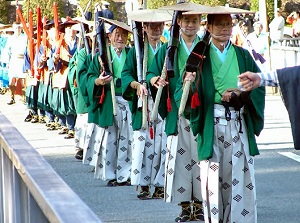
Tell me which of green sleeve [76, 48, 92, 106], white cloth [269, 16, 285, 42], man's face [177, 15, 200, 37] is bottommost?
white cloth [269, 16, 285, 42]

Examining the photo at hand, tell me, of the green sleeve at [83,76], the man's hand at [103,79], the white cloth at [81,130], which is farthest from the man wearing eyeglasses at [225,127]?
the white cloth at [81,130]

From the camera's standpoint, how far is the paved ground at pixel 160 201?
28.6ft

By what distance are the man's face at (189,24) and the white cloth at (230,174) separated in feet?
4.52

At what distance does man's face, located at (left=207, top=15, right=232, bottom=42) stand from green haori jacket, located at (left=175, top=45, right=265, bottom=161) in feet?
0.47

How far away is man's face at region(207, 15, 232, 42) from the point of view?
23.8 ft

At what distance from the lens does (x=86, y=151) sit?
11.8 metres

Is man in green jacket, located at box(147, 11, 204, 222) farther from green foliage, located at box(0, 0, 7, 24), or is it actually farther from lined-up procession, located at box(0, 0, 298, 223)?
green foliage, located at box(0, 0, 7, 24)

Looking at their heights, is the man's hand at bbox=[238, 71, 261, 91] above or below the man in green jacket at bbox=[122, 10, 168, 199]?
above

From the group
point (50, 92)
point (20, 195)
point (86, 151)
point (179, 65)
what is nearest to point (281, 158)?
point (86, 151)

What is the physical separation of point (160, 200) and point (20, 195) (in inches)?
210

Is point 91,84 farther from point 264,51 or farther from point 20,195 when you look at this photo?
point 264,51

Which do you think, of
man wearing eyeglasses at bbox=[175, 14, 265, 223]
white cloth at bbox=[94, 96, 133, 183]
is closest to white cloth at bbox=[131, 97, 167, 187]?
white cloth at bbox=[94, 96, 133, 183]

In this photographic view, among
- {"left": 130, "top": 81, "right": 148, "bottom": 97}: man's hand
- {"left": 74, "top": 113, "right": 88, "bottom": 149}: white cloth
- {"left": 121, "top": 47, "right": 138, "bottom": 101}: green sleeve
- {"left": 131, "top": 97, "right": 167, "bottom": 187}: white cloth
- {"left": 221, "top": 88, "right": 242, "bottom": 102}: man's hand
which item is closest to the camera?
{"left": 221, "top": 88, "right": 242, "bottom": 102}: man's hand

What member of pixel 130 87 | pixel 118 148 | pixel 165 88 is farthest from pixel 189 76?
pixel 118 148
